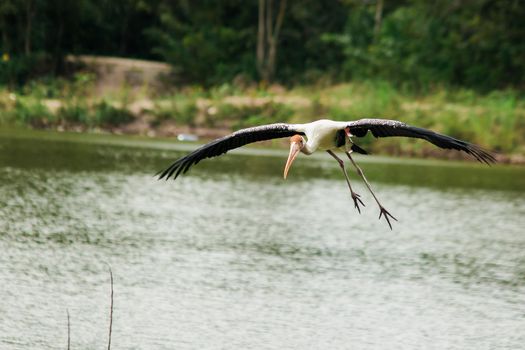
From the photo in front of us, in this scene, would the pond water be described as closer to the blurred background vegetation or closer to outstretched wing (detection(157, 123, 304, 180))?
outstretched wing (detection(157, 123, 304, 180))

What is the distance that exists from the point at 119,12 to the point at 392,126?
3547 centimetres

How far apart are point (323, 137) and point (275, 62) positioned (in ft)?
101

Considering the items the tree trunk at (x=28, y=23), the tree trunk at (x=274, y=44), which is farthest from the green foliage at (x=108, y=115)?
the tree trunk at (x=274, y=44)

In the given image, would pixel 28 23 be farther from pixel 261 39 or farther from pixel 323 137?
pixel 323 137

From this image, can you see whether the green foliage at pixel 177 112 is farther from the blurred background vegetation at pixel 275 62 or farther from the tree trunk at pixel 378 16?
the tree trunk at pixel 378 16

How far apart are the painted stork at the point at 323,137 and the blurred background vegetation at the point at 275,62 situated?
19.1 metres

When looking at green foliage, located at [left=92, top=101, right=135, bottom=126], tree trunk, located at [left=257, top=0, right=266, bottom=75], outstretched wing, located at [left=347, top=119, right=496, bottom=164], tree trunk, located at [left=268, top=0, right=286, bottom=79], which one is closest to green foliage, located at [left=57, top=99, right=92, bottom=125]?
green foliage, located at [left=92, top=101, right=135, bottom=126]

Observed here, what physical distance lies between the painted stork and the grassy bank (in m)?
19.3

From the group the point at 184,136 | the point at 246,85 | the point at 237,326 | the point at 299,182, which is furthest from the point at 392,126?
the point at 246,85

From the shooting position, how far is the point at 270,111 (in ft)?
101

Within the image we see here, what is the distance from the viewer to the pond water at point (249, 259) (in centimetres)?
Result: 993

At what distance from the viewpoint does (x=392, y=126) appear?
27.0 feet

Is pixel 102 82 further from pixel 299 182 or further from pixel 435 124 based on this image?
pixel 299 182

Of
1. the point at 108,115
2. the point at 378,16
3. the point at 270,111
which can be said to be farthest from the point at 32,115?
the point at 378,16
